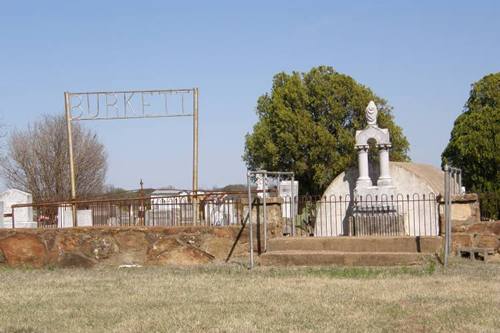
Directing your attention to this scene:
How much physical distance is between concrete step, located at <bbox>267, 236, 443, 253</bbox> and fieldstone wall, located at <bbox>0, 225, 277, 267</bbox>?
2.00ft

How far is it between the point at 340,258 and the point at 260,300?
158 inches

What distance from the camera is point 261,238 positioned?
14.8m

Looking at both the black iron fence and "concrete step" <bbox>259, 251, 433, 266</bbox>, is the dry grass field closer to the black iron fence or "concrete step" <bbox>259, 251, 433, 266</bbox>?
"concrete step" <bbox>259, 251, 433, 266</bbox>

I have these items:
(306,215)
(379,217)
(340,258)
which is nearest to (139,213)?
→ (306,215)

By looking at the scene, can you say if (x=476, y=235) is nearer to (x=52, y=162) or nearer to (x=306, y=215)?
(x=306, y=215)

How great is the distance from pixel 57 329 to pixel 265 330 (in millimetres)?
2315

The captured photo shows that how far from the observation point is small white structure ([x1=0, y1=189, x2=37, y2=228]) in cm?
2053

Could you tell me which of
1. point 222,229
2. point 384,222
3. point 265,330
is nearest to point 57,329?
point 265,330

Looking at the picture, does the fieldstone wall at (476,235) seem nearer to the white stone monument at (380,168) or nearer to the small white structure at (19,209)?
the white stone monument at (380,168)

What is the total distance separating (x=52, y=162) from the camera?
130 feet

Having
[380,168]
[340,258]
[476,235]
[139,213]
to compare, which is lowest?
[340,258]

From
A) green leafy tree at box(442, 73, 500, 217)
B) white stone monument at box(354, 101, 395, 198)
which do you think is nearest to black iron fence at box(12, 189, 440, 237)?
white stone monument at box(354, 101, 395, 198)

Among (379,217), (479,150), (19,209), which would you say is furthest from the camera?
(479,150)

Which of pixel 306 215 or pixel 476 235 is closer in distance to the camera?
pixel 476 235
